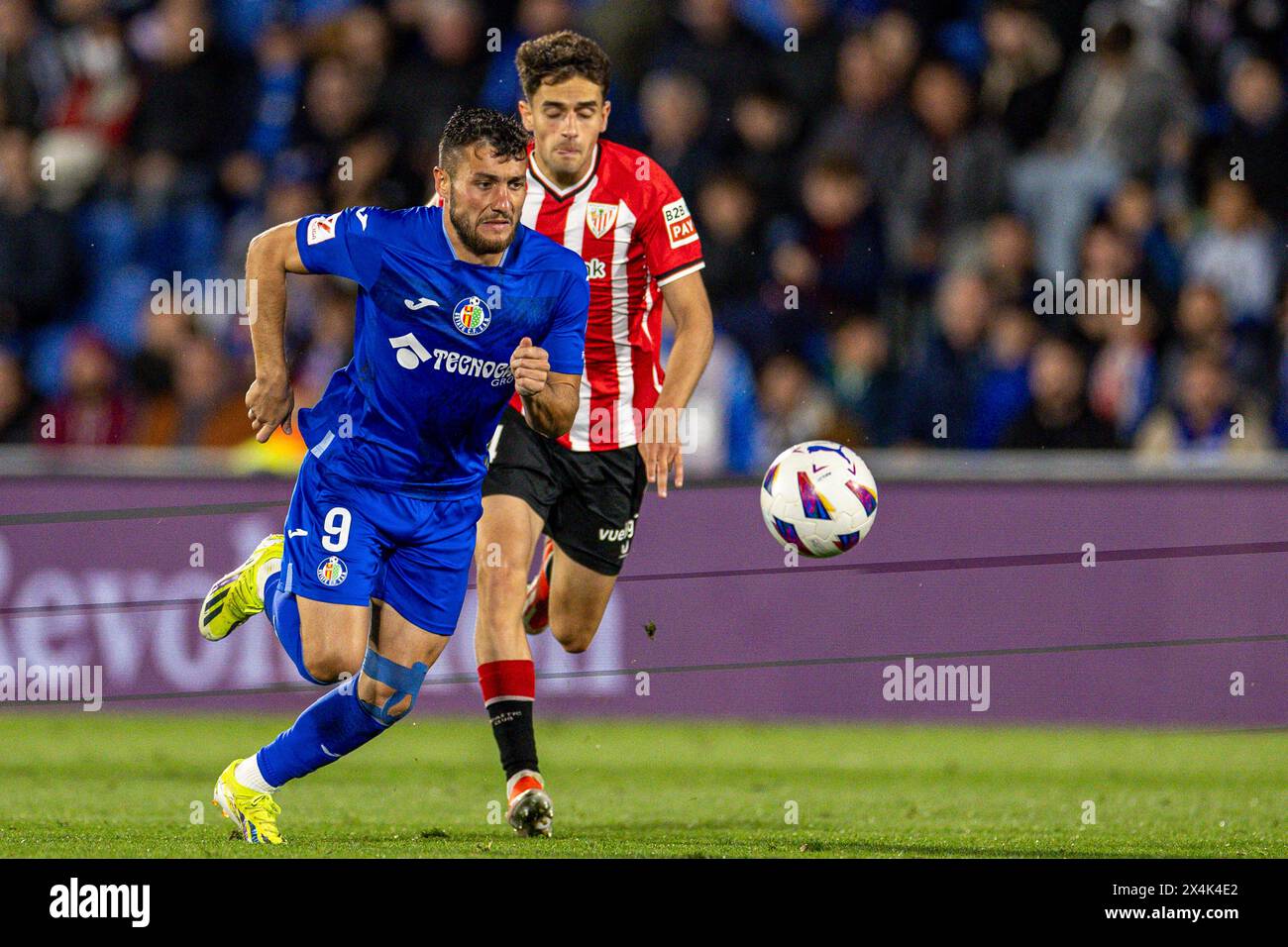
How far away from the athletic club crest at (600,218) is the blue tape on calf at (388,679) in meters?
2.03

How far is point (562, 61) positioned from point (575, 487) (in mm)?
1750

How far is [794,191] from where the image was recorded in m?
13.5

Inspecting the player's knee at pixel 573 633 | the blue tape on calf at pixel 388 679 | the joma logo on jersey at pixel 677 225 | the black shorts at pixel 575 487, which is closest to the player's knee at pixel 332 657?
the blue tape on calf at pixel 388 679

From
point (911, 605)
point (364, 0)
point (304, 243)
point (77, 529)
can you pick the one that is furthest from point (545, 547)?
point (364, 0)

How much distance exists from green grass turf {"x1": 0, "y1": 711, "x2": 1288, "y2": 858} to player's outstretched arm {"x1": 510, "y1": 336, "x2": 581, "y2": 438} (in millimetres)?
1448

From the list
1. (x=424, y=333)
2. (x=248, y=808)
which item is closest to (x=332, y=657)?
(x=248, y=808)

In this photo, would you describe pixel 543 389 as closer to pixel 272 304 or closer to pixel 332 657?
pixel 272 304

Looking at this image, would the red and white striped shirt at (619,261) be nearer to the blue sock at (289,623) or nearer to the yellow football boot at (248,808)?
the blue sock at (289,623)

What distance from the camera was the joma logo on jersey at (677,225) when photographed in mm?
8312

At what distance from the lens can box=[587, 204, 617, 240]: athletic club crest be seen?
8.27m

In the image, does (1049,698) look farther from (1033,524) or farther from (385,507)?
(385,507)

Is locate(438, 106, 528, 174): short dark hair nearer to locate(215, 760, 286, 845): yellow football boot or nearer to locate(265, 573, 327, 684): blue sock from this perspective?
locate(265, 573, 327, 684): blue sock

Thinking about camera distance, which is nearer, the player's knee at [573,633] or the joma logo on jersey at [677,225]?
the joma logo on jersey at [677,225]

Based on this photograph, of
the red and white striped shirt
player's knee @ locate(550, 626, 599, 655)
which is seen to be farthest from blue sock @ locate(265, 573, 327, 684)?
player's knee @ locate(550, 626, 599, 655)
